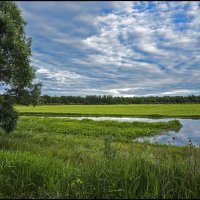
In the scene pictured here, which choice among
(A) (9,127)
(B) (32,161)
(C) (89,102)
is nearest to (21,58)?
(A) (9,127)

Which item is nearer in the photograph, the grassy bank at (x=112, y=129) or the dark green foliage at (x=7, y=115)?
the dark green foliage at (x=7, y=115)

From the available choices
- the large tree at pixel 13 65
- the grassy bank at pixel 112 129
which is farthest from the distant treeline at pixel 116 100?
the large tree at pixel 13 65

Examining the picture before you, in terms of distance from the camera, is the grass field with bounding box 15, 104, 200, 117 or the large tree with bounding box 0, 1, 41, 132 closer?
the large tree with bounding box 0, 1, 41, 132

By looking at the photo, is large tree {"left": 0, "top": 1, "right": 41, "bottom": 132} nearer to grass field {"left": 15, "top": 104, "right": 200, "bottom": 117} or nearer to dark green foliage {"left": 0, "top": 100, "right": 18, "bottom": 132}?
dark green foliage {"left": 0, "top": 100, "right": 18, "bottom": 132}

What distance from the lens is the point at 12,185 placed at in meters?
6.54

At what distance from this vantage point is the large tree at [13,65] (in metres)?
14.2

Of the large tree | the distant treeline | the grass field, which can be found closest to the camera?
the large tree

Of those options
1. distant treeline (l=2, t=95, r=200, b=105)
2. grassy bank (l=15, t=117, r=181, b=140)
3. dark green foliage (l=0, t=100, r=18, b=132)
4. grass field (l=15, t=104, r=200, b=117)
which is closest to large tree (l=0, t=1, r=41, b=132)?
dark green foliage (l=0, t=100, r=18, b=132)

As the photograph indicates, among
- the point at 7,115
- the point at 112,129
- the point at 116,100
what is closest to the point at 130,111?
the point at 112,129

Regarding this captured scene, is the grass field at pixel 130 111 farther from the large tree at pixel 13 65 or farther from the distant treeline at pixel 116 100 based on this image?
the distant treeline at pixel 116 100

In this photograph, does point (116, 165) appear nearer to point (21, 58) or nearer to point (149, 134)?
point (21, 58)

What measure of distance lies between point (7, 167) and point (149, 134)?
80.4 ft

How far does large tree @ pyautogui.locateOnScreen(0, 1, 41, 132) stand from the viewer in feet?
46.5

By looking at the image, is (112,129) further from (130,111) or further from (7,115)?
(130,111)
